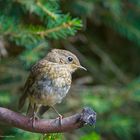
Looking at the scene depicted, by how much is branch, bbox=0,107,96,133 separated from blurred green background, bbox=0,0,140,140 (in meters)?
1.20

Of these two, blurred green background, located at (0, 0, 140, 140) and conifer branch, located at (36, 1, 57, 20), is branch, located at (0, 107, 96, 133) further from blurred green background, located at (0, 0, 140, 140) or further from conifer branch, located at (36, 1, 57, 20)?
blurred green background, located at (0, 0, 140, 140)

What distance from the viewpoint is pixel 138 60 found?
5.02 m

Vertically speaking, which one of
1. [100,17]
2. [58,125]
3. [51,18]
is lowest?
[100,17]

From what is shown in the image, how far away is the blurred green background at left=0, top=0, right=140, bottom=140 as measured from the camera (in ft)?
11.6

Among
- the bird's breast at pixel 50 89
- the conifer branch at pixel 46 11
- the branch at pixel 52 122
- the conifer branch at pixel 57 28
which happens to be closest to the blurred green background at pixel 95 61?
the conifer branch at pixel 46 11

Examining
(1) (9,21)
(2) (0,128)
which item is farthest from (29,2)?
(2) (0,128)

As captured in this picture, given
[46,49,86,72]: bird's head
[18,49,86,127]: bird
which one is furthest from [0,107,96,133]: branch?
[46,49,86,72]: bird's head

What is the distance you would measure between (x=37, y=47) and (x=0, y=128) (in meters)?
0.73

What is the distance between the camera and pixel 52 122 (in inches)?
69.7

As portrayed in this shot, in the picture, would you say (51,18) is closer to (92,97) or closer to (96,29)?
(92,97)

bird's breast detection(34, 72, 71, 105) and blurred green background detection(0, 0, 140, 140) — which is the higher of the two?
bird's breast detection(34, 72, 71, 105)

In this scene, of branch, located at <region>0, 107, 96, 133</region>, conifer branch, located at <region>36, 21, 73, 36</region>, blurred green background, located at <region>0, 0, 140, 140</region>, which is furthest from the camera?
blurred green background, located at <region>0, 0, 140, 140</region>

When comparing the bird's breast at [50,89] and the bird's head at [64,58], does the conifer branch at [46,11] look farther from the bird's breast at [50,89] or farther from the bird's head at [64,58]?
the bird's breast at [50,89]

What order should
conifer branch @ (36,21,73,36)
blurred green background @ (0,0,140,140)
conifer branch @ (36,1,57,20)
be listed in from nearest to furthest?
conifer branch @ (36,21,73,36) → conifer branch @ (36,1,57,20) → blurred green background @ (0,0,140,140)
